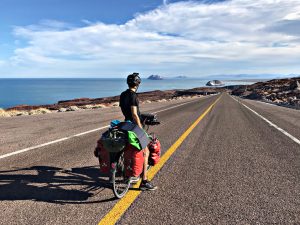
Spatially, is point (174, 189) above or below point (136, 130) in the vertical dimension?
below

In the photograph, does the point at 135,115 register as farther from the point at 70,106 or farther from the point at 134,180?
the point at 70,106

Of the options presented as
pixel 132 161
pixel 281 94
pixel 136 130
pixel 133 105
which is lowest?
pixel 281 94

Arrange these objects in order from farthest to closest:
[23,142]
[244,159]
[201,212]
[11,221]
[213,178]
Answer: [23,142], [244,159], [213,178], [201,212], [11,221]

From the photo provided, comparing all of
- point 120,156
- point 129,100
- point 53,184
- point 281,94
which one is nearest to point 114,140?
point 120,156

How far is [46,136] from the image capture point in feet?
34.5

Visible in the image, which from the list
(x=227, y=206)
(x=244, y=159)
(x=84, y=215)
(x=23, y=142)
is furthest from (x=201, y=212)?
(x=23, y=142)

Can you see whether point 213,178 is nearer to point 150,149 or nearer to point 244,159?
point 150,149

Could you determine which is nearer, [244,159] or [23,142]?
[244,159]

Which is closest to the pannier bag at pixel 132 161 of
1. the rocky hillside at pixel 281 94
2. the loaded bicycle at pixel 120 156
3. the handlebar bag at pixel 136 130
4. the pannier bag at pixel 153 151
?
the loaded bicycle at pixel 120 156

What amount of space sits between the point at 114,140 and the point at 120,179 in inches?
25.9

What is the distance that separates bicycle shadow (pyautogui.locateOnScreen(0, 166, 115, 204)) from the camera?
15.4ft

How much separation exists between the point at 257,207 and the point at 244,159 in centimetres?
300

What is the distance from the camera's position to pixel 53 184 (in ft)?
17.4

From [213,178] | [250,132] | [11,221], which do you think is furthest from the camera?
[250,132]
